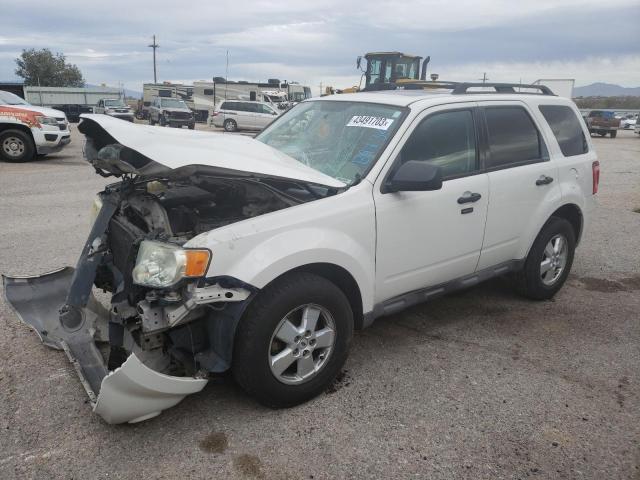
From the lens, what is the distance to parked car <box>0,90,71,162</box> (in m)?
12.3

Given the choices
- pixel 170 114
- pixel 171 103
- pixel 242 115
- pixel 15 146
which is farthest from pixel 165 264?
pixel 171 103

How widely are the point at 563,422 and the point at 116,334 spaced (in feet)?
8.49

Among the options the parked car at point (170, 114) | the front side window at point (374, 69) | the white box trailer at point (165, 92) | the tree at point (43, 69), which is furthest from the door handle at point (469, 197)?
the tree at point (43, 69)

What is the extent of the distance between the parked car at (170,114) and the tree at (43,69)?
39689 millimetres

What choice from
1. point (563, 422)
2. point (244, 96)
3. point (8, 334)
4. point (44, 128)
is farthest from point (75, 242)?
point (244, 96)

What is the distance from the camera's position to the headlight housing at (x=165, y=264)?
2543 mm

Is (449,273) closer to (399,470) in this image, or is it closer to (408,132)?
(408,132)

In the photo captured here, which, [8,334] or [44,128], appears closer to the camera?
[8,334]

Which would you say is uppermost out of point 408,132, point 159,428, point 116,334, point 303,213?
point 408,132

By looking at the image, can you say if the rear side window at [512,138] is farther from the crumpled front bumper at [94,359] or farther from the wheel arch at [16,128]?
the wheel arch at [16,128]

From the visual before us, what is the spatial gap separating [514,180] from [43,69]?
71.6 meters

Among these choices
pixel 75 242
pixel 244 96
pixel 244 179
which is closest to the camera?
pixel 244 179

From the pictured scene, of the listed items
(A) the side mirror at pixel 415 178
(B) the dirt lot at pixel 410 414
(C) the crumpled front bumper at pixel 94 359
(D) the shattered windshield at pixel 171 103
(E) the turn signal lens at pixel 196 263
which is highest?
(D) the shattered windshield at pixel 171 103

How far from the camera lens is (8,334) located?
3.79 meters
